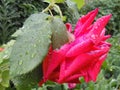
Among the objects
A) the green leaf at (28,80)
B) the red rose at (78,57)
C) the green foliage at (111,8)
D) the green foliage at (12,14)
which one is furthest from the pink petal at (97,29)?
the green foliage at (111,8)

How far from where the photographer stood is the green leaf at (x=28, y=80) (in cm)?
70

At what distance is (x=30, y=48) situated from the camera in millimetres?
670

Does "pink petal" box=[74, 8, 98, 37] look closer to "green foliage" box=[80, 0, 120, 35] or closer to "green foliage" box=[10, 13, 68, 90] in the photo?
"green foliage" box=[10, 13, 68, 90]

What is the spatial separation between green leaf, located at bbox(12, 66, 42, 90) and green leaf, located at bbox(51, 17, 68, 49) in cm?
5

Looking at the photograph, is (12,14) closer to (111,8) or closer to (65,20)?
(111,8)

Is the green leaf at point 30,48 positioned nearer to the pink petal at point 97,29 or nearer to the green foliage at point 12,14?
the pink petal at point 97,29

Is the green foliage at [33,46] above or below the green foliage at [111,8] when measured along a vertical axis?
above

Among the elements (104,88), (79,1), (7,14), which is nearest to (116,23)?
(7,14)

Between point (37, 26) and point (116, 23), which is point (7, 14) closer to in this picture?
point (116, 23)

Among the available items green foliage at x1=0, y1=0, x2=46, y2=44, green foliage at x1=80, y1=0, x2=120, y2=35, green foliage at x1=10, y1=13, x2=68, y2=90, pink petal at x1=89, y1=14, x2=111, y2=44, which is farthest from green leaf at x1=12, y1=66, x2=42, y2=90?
green foliage at x1=80, y1=0, x2=120, y2=35

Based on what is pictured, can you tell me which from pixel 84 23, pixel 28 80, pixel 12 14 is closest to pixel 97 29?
pixel 84 23

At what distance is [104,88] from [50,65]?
128 centimetres

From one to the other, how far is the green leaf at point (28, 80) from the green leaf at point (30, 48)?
0.04 meters

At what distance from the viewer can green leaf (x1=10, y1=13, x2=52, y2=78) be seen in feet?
2.15
